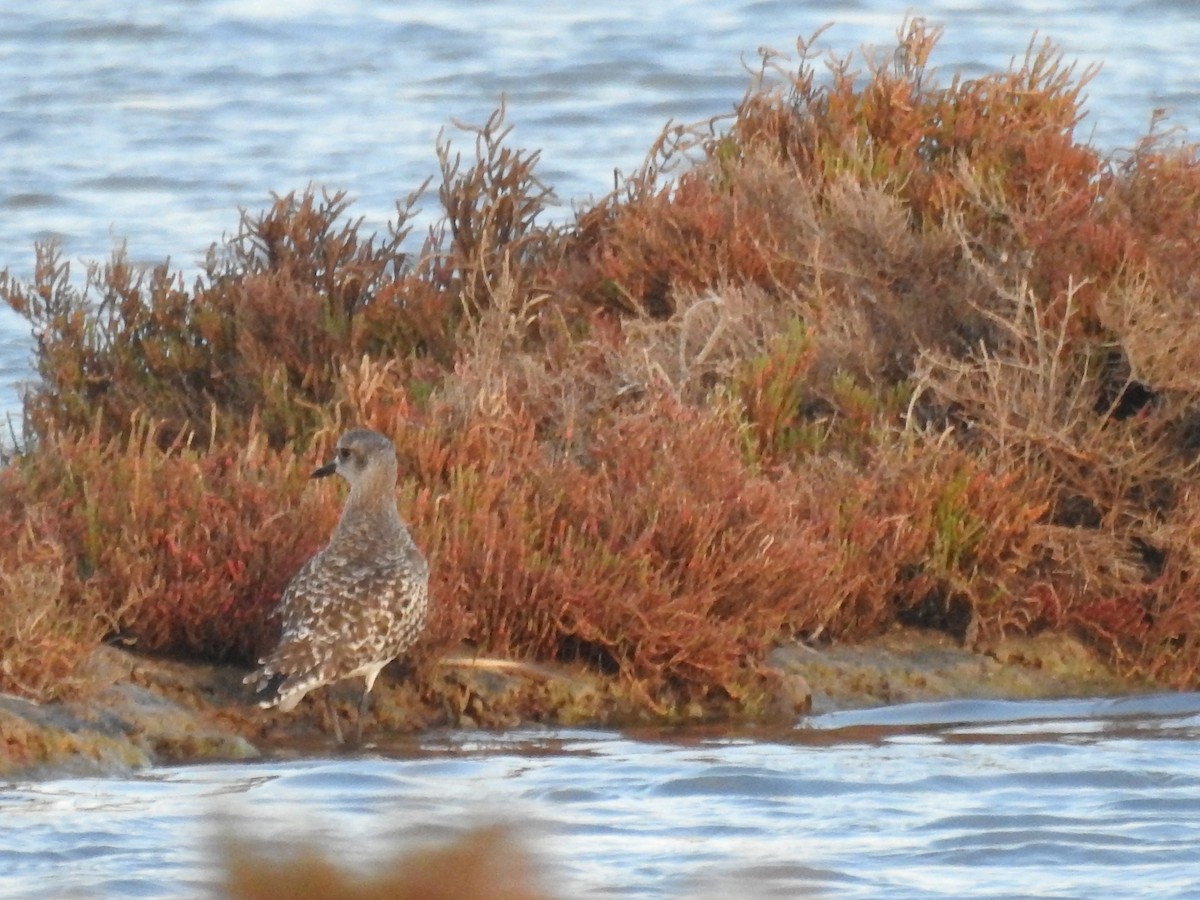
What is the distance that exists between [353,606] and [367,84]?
1762 centimetres

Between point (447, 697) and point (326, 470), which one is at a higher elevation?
point (326, 470)

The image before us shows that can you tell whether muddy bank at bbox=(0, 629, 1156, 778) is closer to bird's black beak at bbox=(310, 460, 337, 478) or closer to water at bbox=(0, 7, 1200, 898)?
water at bbox=(0, 7, 1200, 898)

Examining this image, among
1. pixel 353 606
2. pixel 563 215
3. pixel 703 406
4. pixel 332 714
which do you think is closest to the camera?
pixel 353 606

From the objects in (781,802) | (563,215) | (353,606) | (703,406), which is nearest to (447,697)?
(353,606)

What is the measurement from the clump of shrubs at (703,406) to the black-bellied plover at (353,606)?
34cm

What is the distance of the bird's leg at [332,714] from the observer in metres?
7.89

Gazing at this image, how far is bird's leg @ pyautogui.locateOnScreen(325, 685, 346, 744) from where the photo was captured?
7.89 meters

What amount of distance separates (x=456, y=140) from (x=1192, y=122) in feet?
20.7

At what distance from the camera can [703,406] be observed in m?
9.49

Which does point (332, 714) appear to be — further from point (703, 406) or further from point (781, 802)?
point (703, 406)

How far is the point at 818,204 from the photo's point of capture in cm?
1056

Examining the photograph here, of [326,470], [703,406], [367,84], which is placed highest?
[367,84]

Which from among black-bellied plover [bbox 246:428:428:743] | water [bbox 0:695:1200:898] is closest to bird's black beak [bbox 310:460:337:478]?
black-bellied plover [bbox 246:428:428:743]

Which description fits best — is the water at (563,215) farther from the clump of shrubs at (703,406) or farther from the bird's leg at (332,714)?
the clump of shrubs at (703,406)
